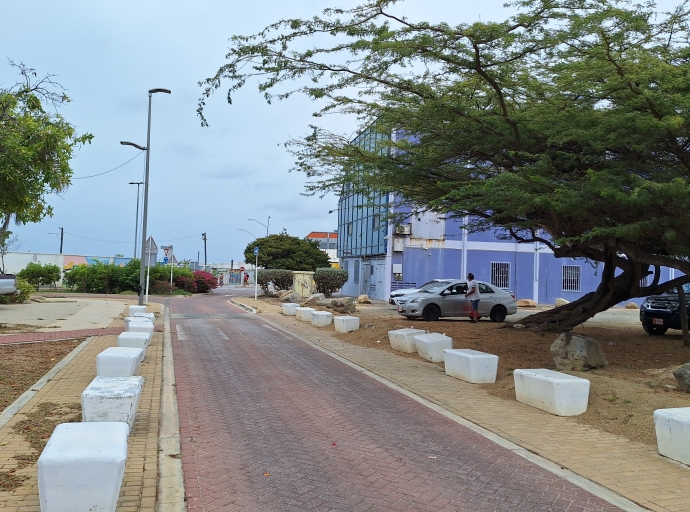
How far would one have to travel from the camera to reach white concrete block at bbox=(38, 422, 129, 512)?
4.17 m

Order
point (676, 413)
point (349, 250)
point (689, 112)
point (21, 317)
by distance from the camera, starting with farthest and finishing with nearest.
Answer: point (349, 250) → point (21, 317) → point (689, 112) → point (676, 413)

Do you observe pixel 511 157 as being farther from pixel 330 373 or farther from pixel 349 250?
pixel 349 250

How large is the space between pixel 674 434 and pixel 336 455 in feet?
11.1

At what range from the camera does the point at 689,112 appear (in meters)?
9.32

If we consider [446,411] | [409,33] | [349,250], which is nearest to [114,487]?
[446,411]

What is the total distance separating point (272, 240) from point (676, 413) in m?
44.8

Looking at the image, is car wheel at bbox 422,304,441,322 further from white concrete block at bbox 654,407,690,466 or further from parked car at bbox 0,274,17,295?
parked car at bbox 0,274,17,295

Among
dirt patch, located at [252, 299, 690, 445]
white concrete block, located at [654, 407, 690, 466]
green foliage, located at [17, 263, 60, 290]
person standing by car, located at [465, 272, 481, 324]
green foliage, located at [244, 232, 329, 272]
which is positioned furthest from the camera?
green foliage, located at [244, 232, 329, 272]

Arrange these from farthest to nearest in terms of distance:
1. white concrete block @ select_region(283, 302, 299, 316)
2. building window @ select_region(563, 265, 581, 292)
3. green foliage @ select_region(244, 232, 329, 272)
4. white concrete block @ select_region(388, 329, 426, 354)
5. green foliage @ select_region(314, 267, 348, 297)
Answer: green foliage @ select_region(244, 232, 329, 272)
building window @ select_region(563, 265, 581, 292)
green foliage @ select_region(314, 267, 348, 297)
white concrete block @ select_region(283, 302, 299, 316)
white concrete block @ select_region(388, 329, 426, 354)

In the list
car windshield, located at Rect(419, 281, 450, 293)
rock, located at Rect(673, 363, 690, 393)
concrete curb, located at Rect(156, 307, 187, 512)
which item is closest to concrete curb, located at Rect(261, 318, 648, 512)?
concrete curb, located at Rect(156, 307, 187, 512)

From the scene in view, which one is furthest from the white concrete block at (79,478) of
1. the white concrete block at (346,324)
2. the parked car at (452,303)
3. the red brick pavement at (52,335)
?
the parked car at (452,303)

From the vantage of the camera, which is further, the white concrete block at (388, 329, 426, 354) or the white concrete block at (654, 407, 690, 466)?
the white concrete block at (388, 329, 426, 354)

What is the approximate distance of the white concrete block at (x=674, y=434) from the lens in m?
6.17

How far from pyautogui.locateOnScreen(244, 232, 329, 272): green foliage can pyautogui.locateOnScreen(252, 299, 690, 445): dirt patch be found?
27726 mm
